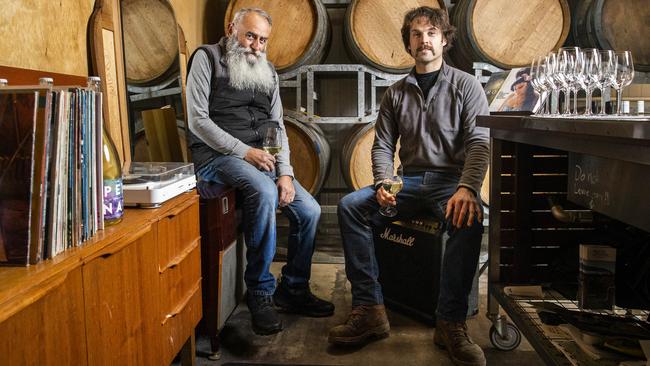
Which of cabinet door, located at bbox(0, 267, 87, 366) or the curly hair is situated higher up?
the curly hair

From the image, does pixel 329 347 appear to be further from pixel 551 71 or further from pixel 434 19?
pixel 434 19

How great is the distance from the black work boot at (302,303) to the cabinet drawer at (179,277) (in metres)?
0.77

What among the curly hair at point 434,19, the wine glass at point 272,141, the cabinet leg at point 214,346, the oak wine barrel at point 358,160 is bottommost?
the cabinet leg at point 214,346

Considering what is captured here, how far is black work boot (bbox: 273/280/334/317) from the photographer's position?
9.82 feet

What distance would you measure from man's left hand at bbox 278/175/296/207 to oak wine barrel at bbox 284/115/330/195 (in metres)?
0.72

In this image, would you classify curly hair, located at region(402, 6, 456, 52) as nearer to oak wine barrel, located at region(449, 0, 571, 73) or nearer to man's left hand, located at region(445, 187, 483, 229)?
oak wine barrel, located at region(449, 0, 571, 73)

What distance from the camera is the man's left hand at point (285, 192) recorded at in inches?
118

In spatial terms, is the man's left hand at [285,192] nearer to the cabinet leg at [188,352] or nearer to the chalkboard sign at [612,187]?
the cabinet leg at [188,352]

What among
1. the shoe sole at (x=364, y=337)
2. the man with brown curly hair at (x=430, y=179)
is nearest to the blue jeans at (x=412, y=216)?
the man with brown curly hair at (x=430, y=179)

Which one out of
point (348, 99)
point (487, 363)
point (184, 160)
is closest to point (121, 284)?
point (487, 363)

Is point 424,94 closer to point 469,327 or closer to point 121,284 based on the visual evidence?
point 469,327

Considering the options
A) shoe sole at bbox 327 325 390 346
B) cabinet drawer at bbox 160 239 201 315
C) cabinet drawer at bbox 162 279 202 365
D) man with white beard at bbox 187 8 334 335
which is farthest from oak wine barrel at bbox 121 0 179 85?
shoe sole at bbox 327 325 390 346

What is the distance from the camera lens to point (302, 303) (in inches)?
119

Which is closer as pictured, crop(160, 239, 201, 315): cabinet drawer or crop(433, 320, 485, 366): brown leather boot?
crop(160, 239, 201, 315): cabinet drawer
